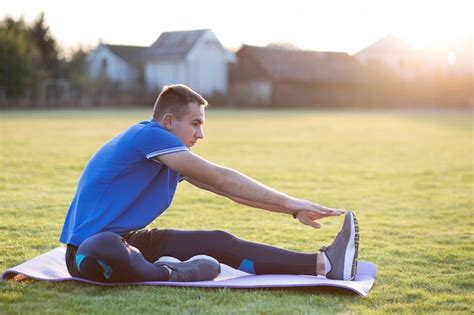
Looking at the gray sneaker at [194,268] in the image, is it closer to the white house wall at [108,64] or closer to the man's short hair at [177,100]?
the man's short hair at [177,100]

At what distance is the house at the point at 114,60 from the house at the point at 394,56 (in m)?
21.4

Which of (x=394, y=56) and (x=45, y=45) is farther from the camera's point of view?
(x=394, y=56)

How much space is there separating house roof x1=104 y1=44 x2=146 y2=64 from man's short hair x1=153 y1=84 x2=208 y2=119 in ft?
192

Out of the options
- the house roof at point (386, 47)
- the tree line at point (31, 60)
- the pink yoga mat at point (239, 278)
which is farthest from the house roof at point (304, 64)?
the pink yoga mat at point (239, 278)

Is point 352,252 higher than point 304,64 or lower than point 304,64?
lower

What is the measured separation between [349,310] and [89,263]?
1579mm

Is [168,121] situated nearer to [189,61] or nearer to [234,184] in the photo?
A: [234,184]

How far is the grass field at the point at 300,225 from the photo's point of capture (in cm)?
441

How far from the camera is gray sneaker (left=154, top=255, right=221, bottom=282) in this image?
475cm

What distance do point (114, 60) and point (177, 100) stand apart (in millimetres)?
61381

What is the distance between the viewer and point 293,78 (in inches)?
2424

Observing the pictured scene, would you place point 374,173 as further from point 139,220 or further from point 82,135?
point 82,135

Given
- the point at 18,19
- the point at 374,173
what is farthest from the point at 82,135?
the point at 18,19

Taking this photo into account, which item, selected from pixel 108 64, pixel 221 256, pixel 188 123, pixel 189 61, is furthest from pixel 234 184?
pixel 108 64
